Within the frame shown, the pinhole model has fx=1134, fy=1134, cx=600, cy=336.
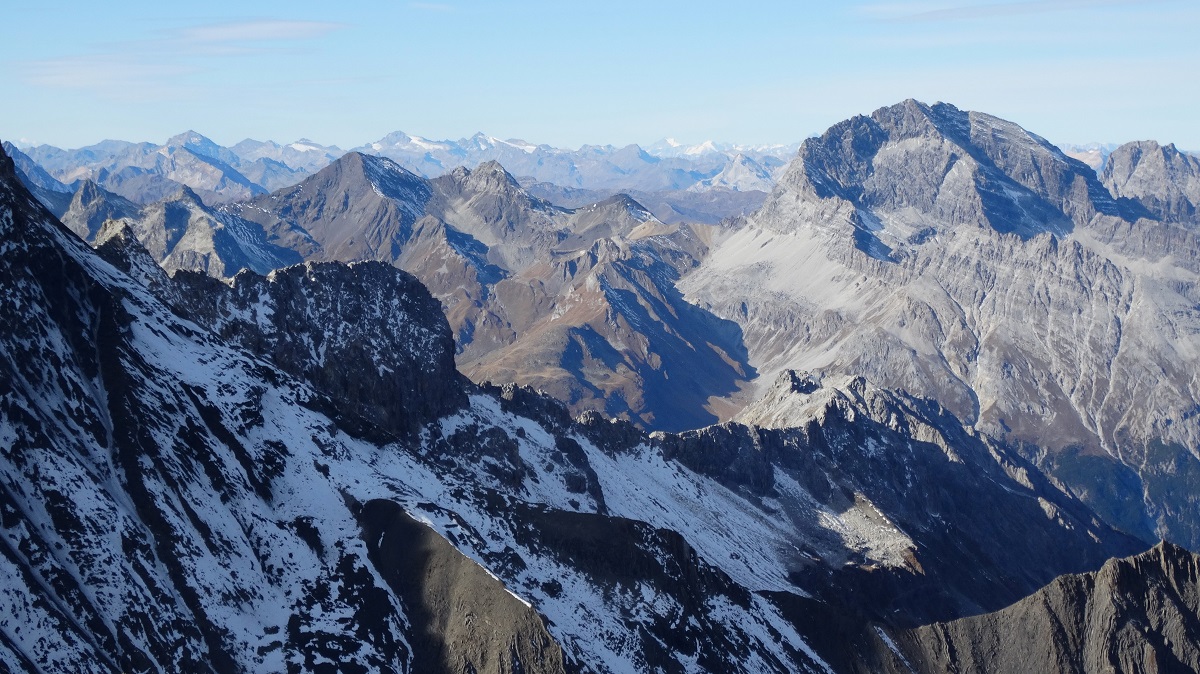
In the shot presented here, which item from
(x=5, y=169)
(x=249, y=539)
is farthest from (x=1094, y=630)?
(x=5, y=169)

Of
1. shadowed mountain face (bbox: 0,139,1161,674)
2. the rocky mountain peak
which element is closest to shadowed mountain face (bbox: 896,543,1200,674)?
shadowed mountain face (bbox: 0,139,1161,674)

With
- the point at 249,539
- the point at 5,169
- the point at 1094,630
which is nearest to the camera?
the point at 249,539

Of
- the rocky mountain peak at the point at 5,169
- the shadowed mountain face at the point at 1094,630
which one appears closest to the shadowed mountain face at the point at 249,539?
the rocky mountain peak at the point at 5,169

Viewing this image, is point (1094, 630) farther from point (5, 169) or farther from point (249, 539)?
point (5, 169)

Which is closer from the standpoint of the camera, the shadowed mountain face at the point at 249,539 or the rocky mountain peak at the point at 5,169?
the shadowed mountain face at the point at 249,539

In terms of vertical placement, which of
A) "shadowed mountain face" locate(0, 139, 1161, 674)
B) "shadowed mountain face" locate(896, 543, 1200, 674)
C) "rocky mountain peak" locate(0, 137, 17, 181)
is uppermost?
"rocky mountain peak" locate(0, 137, 17, 181)

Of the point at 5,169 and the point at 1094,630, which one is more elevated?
the point at 5,169

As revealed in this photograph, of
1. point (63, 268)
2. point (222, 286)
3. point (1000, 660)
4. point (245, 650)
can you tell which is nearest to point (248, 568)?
point (245, 650)

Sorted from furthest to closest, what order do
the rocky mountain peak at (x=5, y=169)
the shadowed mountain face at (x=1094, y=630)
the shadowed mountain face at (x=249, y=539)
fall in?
the shadowed mountain face at (x=1094, y=630) < the rocky mountain peak at (x=5, y=169) < the shadowed mountain face at (x=249, y=539)

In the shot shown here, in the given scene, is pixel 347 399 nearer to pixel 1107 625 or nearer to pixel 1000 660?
pixel 1000 660

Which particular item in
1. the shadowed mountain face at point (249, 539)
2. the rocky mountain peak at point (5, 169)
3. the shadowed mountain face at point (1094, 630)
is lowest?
the shadowed mountain face at point (1094, 630)

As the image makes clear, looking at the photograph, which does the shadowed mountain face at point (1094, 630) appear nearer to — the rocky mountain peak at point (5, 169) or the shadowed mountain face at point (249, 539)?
the shadowed mountain face at point (249, 539)

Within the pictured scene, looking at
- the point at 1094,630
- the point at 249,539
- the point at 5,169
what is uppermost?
the point at 5,169

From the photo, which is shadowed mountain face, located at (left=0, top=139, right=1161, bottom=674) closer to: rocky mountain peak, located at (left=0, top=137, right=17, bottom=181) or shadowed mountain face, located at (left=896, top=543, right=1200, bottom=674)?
rocky mountain peak, located at (left=0, top=137, right=17, bottom=181)
